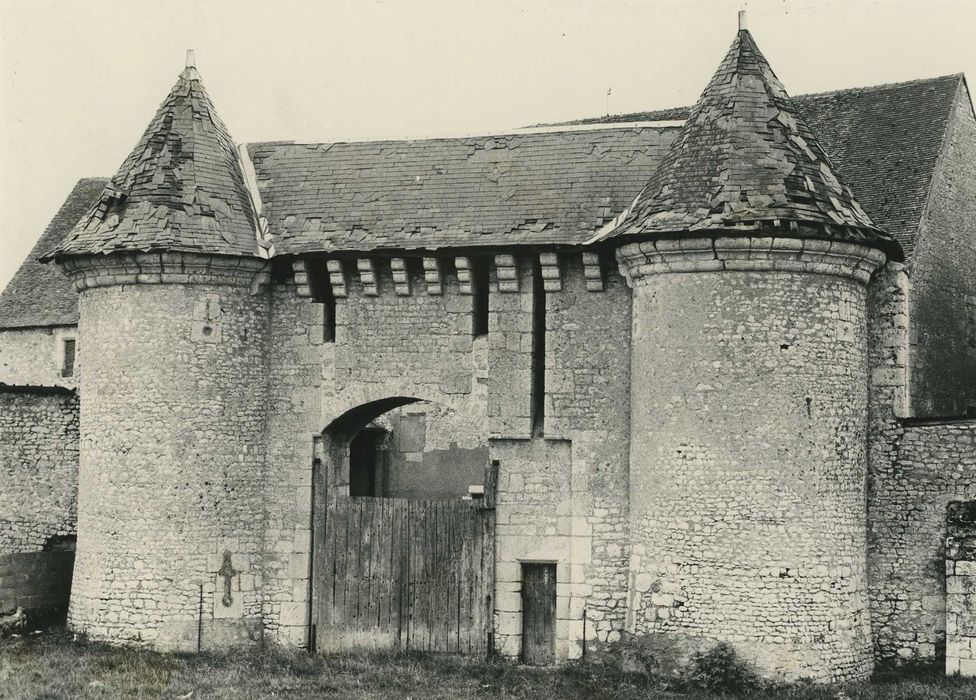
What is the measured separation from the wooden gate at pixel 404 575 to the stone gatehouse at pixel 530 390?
3 cm

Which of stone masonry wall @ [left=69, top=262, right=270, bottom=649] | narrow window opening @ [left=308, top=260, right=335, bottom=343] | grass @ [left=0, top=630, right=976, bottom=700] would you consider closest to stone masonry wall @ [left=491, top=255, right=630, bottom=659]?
grass @ [left=0, top=630, right=976, bottom=700]

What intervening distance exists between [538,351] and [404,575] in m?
3.14

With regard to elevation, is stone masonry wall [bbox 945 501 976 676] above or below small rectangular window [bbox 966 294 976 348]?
below

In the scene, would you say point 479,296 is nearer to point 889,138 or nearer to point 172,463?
point 172,463

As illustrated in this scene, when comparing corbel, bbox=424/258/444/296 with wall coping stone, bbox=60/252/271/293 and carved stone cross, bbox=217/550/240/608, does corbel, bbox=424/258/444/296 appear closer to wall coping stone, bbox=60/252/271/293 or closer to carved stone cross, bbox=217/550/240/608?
wall coping stone, bbox=60/252/271/293

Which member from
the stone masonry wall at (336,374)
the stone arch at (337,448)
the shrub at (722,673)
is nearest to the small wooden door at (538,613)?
the stone masonry wall at (336,374)

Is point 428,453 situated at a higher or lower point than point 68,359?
lower

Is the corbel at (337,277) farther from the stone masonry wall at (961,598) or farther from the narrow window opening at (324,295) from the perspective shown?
the stone masonry wall at (961,598)

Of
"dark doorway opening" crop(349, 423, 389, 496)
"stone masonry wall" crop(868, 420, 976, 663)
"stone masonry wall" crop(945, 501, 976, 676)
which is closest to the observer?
"stone masonry wall" crop(945, 501, 976, 676)

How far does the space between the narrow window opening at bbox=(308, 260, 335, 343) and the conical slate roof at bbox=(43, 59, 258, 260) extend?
0.77 metres

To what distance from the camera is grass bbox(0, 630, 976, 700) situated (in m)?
13.9

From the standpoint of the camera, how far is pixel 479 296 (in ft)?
53.2

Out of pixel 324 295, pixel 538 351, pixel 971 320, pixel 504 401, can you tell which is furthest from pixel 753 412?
pixel 971 320

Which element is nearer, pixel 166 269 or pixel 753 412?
pixel 753 412
